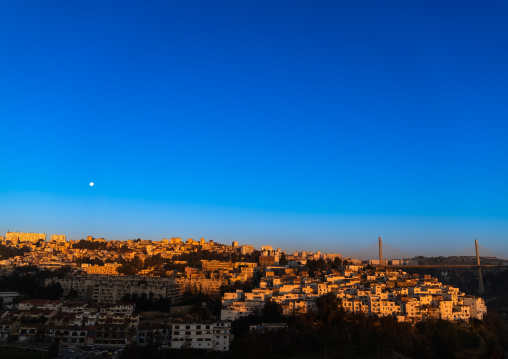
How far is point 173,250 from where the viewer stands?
50.8 meters

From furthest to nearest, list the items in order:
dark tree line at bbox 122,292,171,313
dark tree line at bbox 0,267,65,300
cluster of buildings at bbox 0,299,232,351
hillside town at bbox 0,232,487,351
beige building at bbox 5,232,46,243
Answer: beige building at bbox 5,232,46,243, dark tree line at bbox 0,267,65,300, dark tree line at bbox 122,292,171,313, hillside town at bbox 0,232,487,351, cluster of buildings at bbox 0,299,232,351

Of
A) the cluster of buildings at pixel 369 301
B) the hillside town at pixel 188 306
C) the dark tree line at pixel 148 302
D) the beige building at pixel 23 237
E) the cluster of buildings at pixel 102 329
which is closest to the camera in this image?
the cluster of buildings at pixel 102 329

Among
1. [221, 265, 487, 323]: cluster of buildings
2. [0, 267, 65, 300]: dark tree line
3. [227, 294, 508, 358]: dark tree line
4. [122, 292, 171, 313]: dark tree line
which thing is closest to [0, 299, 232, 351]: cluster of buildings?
[227, 294, 508, 358]: dark tree line

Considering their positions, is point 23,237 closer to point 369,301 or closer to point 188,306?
point 188,306

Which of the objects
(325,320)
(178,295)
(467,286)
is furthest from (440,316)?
(467,286)

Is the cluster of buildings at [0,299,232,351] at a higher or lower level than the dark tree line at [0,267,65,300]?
lower

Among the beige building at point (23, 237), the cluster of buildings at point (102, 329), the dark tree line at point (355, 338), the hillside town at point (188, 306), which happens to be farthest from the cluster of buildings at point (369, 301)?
the beige building at point (23, 237)

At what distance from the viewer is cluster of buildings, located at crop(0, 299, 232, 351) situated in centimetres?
1730

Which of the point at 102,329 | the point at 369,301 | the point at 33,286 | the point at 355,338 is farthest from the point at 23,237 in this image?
the point at 355,338

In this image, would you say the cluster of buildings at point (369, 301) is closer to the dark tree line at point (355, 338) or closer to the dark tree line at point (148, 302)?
the dark tree line at point (355, 338)

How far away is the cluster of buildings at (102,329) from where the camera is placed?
1730cm

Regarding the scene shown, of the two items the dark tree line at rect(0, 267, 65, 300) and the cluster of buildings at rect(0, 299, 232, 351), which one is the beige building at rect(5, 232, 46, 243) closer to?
the dark tree line at rect(0, 267, 65, 300)

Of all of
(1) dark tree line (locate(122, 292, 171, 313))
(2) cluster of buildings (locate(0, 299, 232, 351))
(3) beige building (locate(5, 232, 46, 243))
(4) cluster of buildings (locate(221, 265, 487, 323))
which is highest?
(3) beige building (locate(5, 232, 46, 243))

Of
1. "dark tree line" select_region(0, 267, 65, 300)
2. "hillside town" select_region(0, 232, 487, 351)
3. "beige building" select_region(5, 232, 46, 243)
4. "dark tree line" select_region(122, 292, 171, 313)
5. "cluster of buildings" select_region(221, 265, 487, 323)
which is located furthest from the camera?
"beige building" select_region(5, 232, 46, 243)
